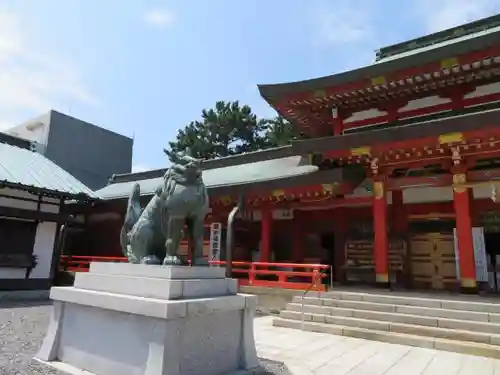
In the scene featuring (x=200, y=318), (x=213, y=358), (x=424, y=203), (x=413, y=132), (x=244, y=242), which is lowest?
(x=213, y=358)

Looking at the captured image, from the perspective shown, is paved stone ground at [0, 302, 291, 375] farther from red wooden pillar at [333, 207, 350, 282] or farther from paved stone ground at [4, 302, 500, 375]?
red wooden pillar at [333, 207, 350, 282]

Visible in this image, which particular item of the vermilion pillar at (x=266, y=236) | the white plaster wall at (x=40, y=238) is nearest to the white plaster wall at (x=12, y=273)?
the white plaster wall at (x=40, y=238)

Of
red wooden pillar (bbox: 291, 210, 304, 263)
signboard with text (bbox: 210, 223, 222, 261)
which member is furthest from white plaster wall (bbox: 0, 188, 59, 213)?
red wooden pillar (bbox: 291, 210, 304, 263)

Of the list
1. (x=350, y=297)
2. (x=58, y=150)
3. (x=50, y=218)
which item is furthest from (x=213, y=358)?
(x=58, y=150)

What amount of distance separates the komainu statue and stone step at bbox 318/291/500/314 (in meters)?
5.64

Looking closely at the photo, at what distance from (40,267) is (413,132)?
1336cm

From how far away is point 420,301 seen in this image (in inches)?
316

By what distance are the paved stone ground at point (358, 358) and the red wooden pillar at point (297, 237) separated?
6.54 m

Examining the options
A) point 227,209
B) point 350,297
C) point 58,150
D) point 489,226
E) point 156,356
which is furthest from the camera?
point 58,150

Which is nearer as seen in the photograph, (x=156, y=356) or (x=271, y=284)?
(x=156, y=356)

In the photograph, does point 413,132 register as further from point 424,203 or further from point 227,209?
point 227,209

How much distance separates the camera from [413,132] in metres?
9.22

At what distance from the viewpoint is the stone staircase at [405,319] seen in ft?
22.0

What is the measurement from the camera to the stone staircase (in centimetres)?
669
